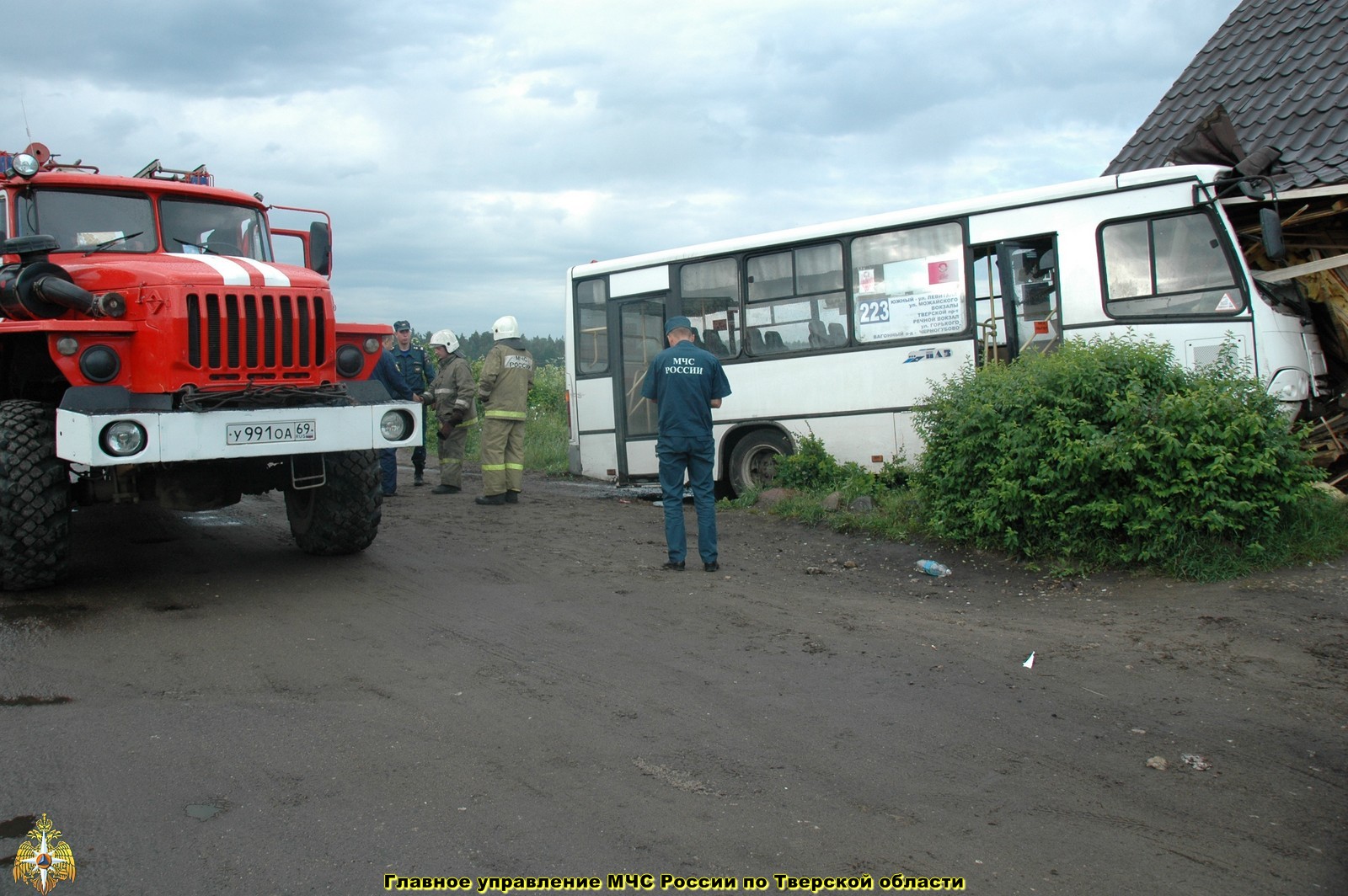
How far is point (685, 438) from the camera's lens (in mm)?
7793

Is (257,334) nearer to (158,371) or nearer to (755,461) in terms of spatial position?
(158,371)

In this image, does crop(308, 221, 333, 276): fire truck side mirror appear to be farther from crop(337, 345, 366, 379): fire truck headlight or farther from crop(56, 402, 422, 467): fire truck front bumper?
crop(56, 402, 422, 467): fire truck front bumper

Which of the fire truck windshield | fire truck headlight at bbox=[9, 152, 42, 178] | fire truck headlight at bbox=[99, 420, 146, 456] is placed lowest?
fire truck headlight at bbox=[99, 420, 146, 456]

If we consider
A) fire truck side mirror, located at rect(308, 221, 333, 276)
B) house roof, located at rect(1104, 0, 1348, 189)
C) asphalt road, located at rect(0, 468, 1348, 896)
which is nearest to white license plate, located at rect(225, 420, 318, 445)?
asphalt road, located at rect(0, 468, 1348, 896)

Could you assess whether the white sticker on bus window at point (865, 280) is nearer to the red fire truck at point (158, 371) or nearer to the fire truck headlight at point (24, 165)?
the red fire truck at point (158, 371)

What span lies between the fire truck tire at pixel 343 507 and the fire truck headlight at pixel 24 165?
8.86 ft

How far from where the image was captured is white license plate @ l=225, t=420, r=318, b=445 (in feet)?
20.5

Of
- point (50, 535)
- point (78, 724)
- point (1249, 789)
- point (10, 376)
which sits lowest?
point (1249, 789)

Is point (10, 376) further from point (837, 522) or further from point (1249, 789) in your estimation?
point (1249, 789)

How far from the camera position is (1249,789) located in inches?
148

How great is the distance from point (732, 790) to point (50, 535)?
188 inches

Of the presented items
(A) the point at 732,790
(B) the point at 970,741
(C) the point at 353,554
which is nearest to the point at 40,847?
(A) the point at 732,790

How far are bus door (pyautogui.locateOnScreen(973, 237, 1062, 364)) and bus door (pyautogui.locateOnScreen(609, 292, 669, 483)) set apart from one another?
4094 mm

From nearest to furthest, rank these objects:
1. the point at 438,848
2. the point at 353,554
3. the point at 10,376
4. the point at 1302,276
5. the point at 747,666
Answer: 1. the point at 438,848
2. the point at 747,666
3. the point at 10,376
4. the point at 353,554
5. the point at 1302,276
